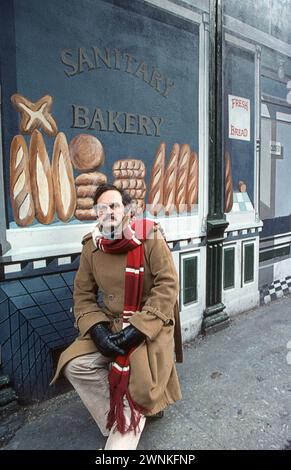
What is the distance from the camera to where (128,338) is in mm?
2215

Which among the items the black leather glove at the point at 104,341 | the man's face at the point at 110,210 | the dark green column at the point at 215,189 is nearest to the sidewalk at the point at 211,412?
the dark green column at the point at 215,189

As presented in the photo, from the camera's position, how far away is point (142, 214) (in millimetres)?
3420

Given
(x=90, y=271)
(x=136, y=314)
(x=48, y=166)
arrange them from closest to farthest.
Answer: (x=136, y=314)
(x=90, y=271)
(x=48, y=166)

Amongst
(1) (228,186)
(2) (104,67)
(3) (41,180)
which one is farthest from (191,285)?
(2) (104,67)

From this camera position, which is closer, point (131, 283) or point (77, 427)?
point (131, 283)

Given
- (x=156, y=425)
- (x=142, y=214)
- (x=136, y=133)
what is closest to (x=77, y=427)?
(x=156, y=425)

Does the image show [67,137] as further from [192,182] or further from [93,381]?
[93,381]

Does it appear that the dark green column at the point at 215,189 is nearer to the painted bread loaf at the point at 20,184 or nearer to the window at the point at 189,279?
the window at the point at 189,279

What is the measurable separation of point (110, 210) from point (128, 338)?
0.75 metres

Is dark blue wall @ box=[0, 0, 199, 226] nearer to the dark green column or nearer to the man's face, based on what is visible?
the dark green column

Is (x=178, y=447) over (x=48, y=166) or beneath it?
beneath

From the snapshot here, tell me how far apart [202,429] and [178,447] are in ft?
0.79

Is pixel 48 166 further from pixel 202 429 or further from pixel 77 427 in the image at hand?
pixel 202 429

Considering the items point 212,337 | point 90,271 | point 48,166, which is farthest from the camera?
point 212,337
